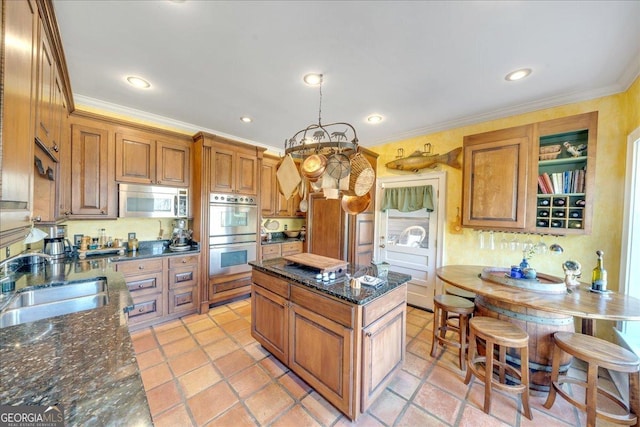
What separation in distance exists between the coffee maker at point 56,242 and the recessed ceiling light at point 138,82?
1.61m

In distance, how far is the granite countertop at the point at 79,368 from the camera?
0.67 meters

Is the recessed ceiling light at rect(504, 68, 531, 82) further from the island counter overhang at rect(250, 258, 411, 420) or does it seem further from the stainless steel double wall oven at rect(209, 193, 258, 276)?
the stainless steel double wall oven at rect(209, 193, 258, 276)

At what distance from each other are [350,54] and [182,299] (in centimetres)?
338

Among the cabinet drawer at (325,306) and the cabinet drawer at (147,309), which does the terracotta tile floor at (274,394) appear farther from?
the cabinet drawer at (325,306)

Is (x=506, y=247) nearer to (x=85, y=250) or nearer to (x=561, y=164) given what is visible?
(x=561, y=164)

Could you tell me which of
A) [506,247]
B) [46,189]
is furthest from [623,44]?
[46,189]

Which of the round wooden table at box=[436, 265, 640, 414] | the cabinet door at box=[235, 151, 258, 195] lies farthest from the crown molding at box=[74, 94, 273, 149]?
the round wooden table at box=[436, 265, 640, 414]

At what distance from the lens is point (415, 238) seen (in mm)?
3551

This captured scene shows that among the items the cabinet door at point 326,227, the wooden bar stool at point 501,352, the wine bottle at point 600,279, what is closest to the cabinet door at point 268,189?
the cabinet door at point 326,227

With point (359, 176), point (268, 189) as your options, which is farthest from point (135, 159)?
point (359, 176)

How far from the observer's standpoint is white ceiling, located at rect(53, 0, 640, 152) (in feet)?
4.68

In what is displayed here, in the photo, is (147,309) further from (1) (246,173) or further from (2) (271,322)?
(1) (246,173)

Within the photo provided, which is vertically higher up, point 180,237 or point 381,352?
point 180,237

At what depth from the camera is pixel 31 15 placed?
1052 mm
